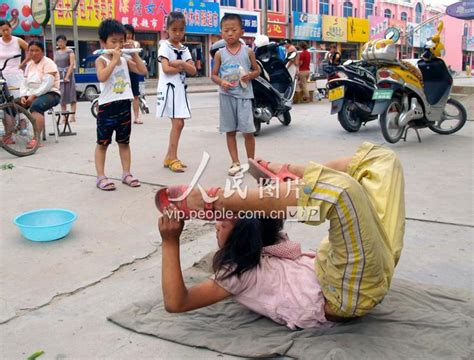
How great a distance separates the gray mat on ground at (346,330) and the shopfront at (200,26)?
81.5 ft

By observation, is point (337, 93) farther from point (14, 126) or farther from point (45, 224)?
point (45, 224)

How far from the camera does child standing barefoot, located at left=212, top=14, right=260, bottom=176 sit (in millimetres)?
5012

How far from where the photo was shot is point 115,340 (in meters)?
2.12

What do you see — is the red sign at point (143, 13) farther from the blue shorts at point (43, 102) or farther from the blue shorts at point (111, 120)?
the blue shorts at point (111, 120)

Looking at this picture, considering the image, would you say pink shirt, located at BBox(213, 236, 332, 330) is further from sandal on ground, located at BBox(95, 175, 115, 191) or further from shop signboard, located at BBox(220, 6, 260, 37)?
shop signboard, located at BBox(220, 6, 260, 37)

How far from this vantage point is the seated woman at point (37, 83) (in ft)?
20.6

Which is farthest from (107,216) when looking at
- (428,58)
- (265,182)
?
(428,58)

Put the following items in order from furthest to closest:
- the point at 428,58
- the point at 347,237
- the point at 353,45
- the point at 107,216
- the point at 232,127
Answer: the point at 353,45 → the point at 428,58 → the point at 232,127 → the point at 107,216 → the point at 347,237

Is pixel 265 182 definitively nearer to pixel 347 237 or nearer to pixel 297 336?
pixel 347 237

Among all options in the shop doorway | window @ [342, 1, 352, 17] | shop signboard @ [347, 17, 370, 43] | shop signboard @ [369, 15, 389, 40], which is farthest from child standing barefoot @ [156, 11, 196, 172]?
shop signboard @ [369, 15, 389, 40]

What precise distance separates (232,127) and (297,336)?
10.4 feet

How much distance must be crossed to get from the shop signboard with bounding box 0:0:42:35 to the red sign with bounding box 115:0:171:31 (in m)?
4.04

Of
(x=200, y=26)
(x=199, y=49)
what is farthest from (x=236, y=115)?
(x=199, y=49)

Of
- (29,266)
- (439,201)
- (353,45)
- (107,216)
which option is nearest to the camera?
(29,266)
